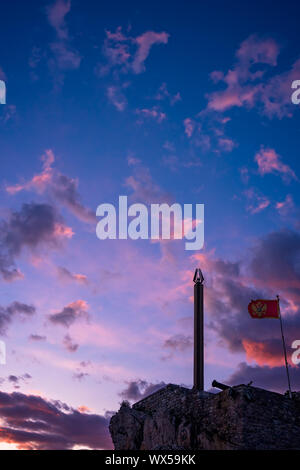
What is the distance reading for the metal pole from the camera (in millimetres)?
34562

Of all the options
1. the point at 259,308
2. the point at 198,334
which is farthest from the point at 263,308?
the point at 198,334

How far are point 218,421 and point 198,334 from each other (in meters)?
13.1

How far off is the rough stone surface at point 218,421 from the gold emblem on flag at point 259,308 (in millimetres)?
6576

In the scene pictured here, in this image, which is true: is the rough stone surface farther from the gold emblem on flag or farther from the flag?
the gold emblem on flag

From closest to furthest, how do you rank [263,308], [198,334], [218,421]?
[218,421] → [263,308] → [198,334]

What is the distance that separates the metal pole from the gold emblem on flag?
7.38 meters

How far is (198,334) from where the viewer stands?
37.0 m

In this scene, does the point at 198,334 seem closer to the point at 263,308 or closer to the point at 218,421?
the point at 263,308

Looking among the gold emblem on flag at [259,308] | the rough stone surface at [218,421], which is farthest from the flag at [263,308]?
the rough stone surface at [218,421]
